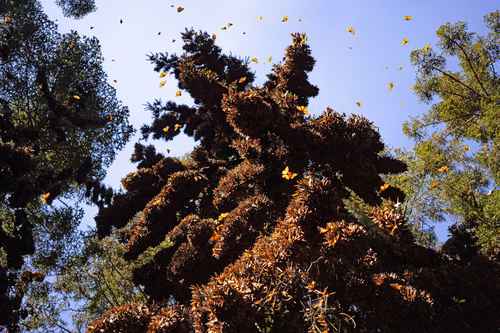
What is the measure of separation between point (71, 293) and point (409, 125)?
56.9 feet

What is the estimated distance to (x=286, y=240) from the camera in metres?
5.59

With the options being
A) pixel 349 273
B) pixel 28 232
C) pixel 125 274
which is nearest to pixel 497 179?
pixel 349 273

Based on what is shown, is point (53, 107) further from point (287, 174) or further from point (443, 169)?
point (443, 169)

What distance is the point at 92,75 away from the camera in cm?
2041

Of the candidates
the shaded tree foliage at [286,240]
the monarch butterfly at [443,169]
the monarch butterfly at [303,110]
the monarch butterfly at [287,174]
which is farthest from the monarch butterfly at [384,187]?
the monarch butterfly at [443,169]

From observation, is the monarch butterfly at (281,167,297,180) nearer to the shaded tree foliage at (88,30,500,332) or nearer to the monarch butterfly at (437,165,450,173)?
the shaded tree foliage at (88,30,500,332)

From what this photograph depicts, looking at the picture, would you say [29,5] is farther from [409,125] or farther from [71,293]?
[409,125]

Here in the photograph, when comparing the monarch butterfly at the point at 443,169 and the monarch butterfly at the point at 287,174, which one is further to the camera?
the monarch butterfly at the point at 443,169

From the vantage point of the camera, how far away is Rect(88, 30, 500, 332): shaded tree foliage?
4.97m

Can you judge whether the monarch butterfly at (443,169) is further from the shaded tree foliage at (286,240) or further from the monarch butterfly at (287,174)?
the monarch butterfly at (287,174)

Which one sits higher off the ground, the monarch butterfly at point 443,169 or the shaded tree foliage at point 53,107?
the shaded tree foliage at point 53,107

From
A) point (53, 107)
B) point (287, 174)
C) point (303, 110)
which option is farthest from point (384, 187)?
point (53, 107)

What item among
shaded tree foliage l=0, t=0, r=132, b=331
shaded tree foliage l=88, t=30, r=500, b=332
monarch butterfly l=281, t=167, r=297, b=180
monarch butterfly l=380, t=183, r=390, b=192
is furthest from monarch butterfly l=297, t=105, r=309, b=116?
shaded tree foliage l=0, t=0, r=132, b=331

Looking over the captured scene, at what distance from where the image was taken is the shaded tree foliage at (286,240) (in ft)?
16.3
